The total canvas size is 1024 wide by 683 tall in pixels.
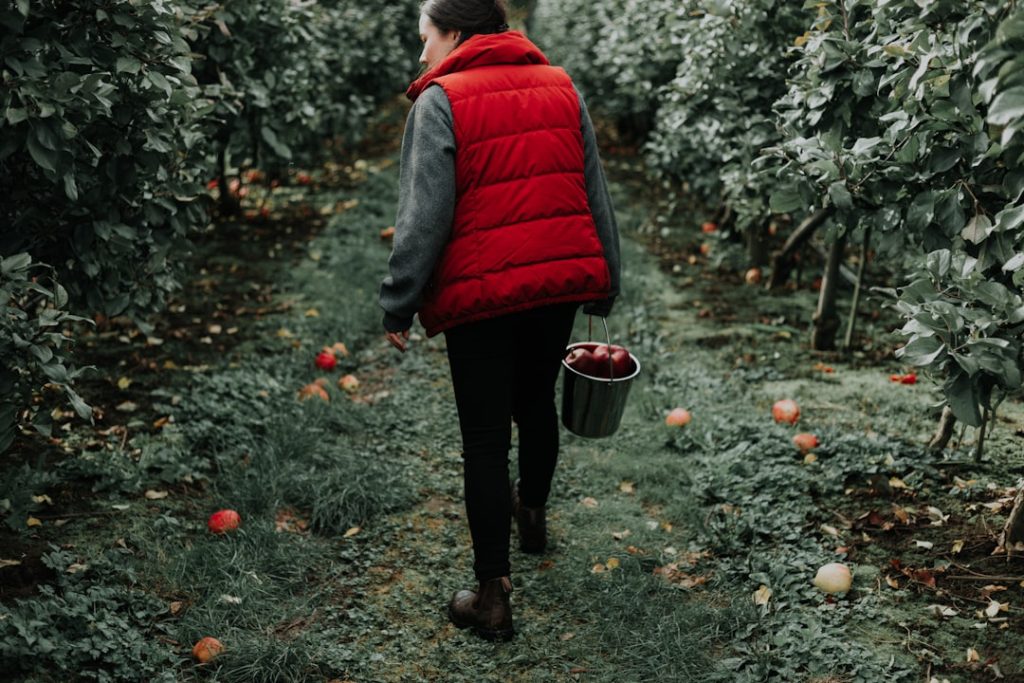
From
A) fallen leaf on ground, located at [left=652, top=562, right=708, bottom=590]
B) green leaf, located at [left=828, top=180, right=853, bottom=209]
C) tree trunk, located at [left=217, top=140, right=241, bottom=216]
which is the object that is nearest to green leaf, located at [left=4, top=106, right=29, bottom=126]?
fallen leaf on ground, located at [left=652, top=562, right=708, bottom=590]

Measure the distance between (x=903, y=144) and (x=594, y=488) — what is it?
1791mm

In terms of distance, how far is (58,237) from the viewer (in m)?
3.42

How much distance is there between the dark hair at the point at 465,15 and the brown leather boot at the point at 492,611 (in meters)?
1.66

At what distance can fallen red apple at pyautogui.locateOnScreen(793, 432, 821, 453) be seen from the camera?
372 centimetres

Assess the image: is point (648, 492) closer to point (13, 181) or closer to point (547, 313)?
point (547, 313)

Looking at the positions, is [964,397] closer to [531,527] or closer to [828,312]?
[531,527]

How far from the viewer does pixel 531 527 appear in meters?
3.31

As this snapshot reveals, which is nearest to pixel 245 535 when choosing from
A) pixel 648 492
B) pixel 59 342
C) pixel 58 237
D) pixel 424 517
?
pixel 424 517

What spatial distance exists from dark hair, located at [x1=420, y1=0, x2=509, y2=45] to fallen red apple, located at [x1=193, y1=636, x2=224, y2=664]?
6.19 ft

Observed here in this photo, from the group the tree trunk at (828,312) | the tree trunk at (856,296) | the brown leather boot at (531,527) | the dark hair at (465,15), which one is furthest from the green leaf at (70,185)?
the tree trunk at (828,312)

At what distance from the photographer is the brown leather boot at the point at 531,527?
10.8 feet

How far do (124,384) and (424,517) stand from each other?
1658mm

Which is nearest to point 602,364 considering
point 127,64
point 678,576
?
point 678,576

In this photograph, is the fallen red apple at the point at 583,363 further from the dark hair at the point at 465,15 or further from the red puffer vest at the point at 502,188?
the dark hair at the point at 465,15
